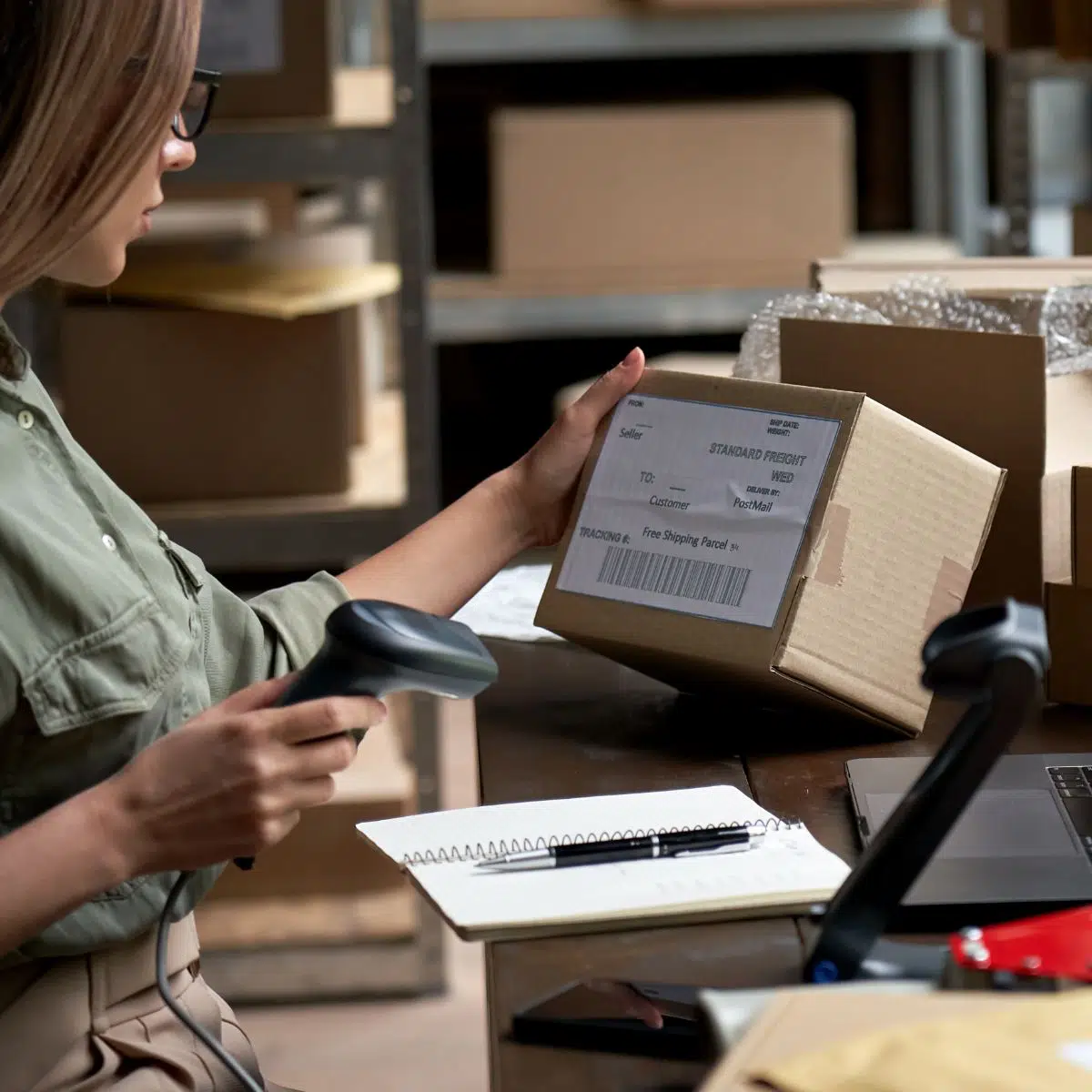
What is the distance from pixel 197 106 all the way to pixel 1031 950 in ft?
2.78

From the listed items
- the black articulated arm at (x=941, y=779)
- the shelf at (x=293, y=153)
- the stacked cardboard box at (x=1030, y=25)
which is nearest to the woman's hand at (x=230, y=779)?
the black articulated arm at (x=941, y=779)

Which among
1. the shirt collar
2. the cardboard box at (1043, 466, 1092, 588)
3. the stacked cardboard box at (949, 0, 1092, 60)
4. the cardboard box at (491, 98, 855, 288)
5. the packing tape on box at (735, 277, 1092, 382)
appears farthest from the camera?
the cardboard box at (491, 98, 855, 288)

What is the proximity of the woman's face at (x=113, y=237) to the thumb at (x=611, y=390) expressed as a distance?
0.31 metres

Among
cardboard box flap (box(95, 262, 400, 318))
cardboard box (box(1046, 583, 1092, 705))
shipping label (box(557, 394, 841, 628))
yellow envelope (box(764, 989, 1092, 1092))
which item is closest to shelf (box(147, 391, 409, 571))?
cardboard box flap (box(95, 262, 400, 318))

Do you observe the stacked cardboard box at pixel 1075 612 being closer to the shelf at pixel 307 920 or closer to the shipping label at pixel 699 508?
the shipping label at pixel 699 508

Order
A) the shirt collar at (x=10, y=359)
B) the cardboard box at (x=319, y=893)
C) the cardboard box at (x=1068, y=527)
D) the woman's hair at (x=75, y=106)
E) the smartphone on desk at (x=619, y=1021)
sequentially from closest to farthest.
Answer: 1. the smartphone on desk at (x=619, y=1021)
2. the woman's hair at (x=75, y=106)
3. the shirt collar at (x=10, y=359)
4. the cardboard box at (x=1068, y=527)
5. the cardboard box at (x=319, y=893)

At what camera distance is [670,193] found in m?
2.52

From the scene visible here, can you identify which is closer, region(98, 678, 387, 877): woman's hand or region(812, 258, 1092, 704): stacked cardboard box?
region(98, 678, 387, 877): woman's hand

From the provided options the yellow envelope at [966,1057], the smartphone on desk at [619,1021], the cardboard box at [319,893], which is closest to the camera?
the yellow envelope at [966,1057]

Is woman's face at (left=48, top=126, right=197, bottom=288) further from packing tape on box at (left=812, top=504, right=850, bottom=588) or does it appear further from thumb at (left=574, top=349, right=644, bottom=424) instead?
packing tape on box at (left=812, top=504, right=850, bottom=588)

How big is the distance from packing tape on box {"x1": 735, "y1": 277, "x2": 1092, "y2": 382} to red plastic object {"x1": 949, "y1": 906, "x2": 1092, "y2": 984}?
0.69m

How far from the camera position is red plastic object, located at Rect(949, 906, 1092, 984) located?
0.66 metres

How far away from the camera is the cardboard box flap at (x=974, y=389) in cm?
117

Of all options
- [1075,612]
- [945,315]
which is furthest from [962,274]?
[1075,612]
